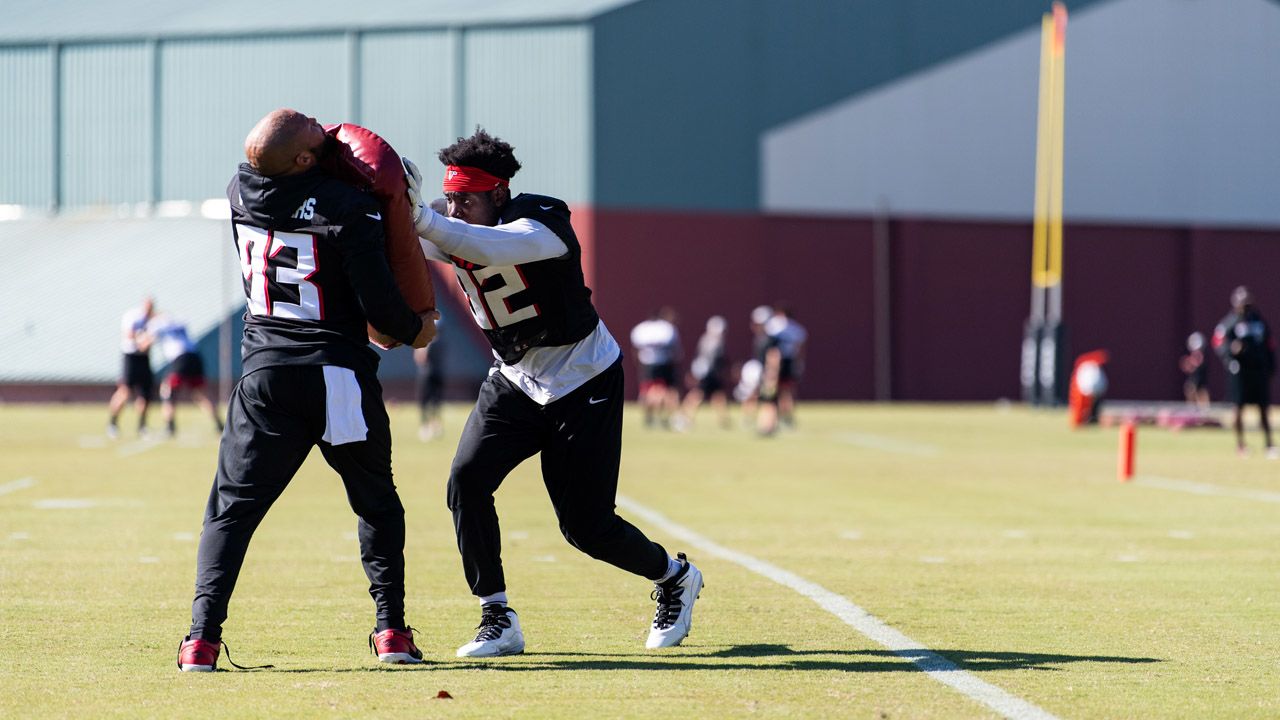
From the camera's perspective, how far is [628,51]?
43.3 metres

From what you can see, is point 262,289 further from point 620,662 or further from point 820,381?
point 820,381

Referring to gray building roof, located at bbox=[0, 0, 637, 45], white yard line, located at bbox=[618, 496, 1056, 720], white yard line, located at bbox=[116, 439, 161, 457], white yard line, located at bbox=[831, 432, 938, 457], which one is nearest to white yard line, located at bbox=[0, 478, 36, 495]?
white yard line, located at bbox=[116, 439, 161, 457]

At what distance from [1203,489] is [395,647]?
449 inches

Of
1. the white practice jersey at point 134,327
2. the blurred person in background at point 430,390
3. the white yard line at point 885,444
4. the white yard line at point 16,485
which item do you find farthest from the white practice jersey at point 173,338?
the white yard line at point 885,444

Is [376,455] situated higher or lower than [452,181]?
lower

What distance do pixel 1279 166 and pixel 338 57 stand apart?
2404 centimetres

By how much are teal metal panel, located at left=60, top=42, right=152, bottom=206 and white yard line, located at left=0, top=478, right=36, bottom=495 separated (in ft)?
98.4

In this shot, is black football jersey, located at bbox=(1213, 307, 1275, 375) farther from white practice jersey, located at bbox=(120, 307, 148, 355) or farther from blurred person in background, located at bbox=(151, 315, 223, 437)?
white practice jersey, located at bbox=(120, 307, 148, 355)

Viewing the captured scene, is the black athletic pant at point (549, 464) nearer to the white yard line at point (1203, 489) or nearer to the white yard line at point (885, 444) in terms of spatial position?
the white yard line at point (1203, 489)

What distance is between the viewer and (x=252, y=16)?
149 ft

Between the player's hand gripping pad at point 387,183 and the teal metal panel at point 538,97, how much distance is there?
36768 mm

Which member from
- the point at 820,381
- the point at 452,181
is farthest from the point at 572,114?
the point at 452,181

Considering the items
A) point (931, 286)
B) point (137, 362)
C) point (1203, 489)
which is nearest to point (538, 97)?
point (931, 286)

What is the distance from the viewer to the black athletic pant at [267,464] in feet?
20.6
